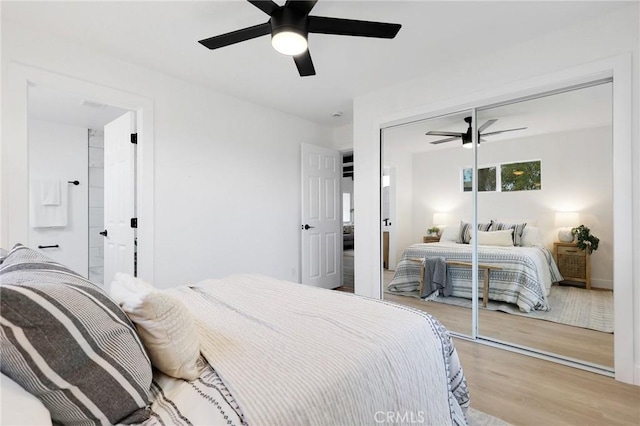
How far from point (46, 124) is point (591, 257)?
254 inches

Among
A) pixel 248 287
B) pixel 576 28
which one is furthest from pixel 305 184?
pixel 576 28

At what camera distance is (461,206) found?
116 inches

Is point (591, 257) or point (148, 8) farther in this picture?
point (591, 257)

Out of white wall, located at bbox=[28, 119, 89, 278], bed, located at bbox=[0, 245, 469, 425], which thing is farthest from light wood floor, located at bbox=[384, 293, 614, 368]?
white wall, located at bbox=[28, 119, 89, 278]

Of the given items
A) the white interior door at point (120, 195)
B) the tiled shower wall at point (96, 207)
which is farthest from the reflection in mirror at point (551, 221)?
the tiled shower wall at point (96, 207)

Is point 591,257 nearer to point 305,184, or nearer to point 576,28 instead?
point 576,28

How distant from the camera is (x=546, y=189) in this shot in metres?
2.56

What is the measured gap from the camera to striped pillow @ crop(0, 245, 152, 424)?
26.8 inches

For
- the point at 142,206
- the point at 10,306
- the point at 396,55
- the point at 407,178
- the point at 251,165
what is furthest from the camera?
the point at 251,165

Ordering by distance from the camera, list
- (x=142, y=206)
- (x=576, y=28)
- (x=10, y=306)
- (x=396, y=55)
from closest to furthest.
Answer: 1. (x=10, y=306)
2. (x=576, y=28)
3. (x=396, y=55)
4. (x=142, y=206)

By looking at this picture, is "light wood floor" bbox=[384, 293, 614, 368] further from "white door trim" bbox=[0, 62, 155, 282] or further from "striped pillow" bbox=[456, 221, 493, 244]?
"white door trim" bbox=[0, 62, 155, 282]

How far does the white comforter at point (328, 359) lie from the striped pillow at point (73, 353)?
0.25m

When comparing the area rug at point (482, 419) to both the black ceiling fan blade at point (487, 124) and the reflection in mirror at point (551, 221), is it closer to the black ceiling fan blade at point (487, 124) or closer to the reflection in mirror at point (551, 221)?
the reflection in mirror at point (551, 221)
